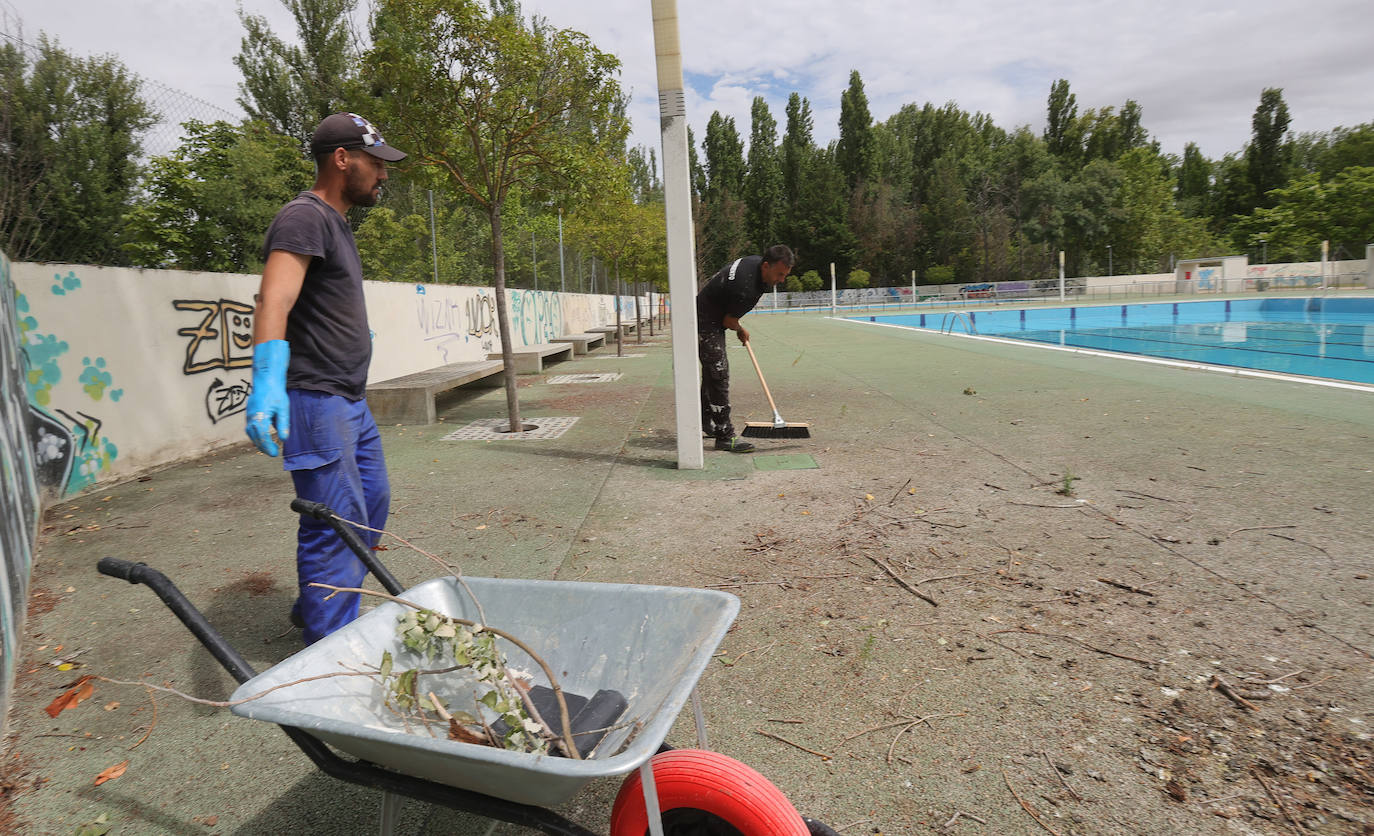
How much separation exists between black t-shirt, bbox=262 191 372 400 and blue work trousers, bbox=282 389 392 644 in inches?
2.7

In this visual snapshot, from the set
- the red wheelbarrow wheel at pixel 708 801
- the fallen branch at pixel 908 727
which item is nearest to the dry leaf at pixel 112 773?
the red wheelbarrow wheel at pixel 708 801

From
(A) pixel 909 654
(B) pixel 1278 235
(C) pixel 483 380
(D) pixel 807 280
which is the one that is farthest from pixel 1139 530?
(B) pixel 1278 235

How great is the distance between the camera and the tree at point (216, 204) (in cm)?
2352

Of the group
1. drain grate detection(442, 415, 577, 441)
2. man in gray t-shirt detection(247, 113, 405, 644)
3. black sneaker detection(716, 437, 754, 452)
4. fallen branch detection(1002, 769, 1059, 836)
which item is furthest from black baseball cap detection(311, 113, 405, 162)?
drain grate detection(442, 415, 577, 441)

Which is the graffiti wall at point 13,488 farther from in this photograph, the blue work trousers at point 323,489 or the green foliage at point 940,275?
the green foliage at point 940,275

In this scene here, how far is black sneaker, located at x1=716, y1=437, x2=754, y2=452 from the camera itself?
6.83 meters

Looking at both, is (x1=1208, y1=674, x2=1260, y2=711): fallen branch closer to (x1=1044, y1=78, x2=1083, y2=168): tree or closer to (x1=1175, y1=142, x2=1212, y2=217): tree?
(x1=1044, y1=78, x2=1083, y2=168): tree

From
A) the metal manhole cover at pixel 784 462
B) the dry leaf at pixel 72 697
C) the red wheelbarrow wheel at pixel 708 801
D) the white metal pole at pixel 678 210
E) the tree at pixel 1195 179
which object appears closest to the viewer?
the red wheelbarrow wheel at pixel 708 801

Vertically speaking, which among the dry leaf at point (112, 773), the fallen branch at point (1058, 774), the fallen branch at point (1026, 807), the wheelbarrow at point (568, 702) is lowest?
the fallen branch at point (1026, 807)

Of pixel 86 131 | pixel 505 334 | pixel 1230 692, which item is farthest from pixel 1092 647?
pixel 86 131

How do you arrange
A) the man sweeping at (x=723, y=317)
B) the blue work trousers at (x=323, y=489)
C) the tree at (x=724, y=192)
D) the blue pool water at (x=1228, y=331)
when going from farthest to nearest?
the tree at (x=724, y=192) → the blue pool water at (x=1228, y=331) → the man sweeping at (x=723, y=317) → the blue work trousers at (x=323, y=489)

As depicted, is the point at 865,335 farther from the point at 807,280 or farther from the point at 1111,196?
the point at 1111,196

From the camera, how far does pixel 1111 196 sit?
200 ft

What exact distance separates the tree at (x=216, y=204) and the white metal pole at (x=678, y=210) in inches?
880
